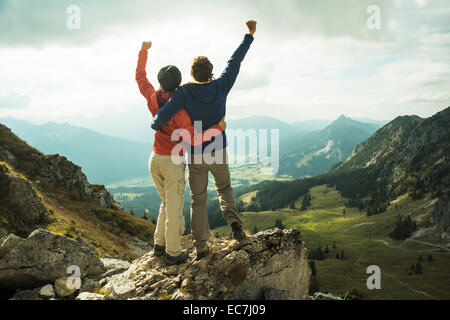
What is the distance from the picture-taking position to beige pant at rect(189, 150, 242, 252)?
31.2 feet

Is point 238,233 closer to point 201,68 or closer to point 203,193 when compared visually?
point 203,193

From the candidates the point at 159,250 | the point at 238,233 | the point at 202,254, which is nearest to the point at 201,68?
the point at 238,233

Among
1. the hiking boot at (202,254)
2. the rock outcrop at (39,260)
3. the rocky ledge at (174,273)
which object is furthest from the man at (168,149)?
the rock outcrop at (39,260)

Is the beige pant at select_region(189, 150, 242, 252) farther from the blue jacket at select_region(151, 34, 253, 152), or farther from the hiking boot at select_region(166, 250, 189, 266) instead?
the hiking boot at select_region(166, 250, 189, 266)

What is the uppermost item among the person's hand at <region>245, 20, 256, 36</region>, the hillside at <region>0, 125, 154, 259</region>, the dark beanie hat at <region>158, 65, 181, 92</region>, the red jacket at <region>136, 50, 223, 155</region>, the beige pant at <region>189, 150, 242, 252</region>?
the person's hand at <region>245, 20, 256, 36</region>

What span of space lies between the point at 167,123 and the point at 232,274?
6.04 meters

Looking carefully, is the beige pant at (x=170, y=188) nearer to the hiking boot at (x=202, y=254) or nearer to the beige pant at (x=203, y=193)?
the beige pant at (x=203, y=193)

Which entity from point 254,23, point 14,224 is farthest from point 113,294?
point 14,224

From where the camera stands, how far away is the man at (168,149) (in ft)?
29.2

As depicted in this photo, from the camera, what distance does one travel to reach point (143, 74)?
9.65 m

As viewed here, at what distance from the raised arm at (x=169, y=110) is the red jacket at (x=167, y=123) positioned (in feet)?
1.06

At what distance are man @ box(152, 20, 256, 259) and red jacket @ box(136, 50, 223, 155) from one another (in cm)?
27

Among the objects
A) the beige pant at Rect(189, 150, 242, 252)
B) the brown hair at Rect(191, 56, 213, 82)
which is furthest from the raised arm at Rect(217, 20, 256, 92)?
the beige pant at Rect(189, 150, 242, 252)
